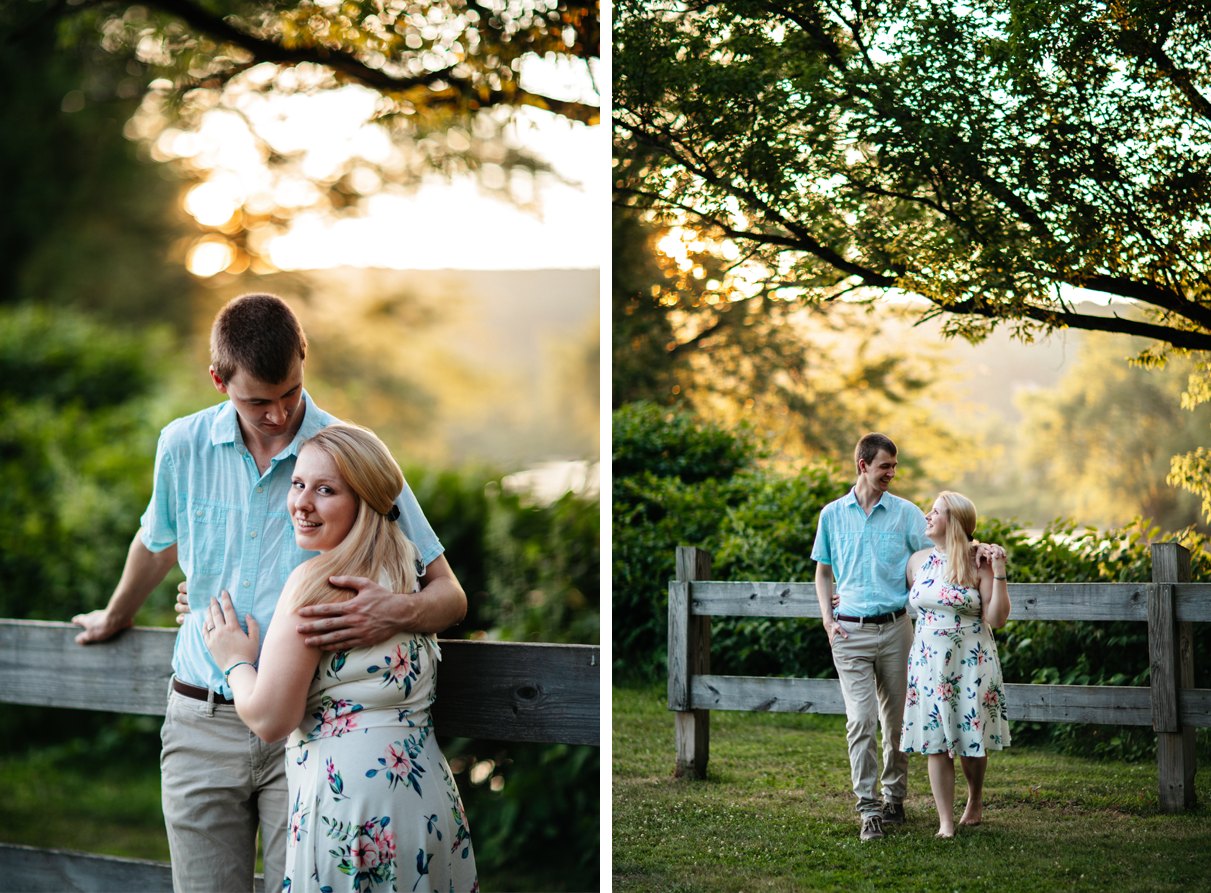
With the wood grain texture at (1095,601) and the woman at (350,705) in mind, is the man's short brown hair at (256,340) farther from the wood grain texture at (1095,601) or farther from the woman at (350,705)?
the wood grain texture at (1095,601)

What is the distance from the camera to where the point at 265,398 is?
1.83 metres

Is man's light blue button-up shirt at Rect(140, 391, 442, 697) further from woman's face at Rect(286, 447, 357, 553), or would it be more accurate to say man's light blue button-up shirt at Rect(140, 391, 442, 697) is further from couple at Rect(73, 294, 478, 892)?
woman's face at Rect(286, 447, 357, 553)

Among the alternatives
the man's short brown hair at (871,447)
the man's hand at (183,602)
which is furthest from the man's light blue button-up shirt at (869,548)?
the man's hand at (183,602)

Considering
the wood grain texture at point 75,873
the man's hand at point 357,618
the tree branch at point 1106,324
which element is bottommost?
the wood grain texture at point 75,873

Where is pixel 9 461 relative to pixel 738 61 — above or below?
below

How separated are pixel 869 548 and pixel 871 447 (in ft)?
0.99

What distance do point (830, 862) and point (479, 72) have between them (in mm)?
3052

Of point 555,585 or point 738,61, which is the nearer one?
point 738,61

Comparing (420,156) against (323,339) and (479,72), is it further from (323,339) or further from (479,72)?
(323,339)

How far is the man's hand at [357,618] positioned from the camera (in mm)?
1694

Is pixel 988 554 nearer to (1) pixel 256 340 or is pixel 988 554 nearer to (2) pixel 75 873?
(1) pixel 256 340

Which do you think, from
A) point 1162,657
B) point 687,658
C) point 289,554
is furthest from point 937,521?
point 289,554

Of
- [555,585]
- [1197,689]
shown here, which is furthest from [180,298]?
[1197,689]

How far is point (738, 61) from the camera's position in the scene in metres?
2.91
